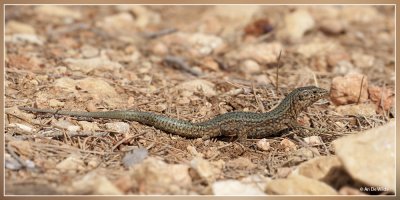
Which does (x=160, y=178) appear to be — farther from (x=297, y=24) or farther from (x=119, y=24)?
(x=297, y=24)

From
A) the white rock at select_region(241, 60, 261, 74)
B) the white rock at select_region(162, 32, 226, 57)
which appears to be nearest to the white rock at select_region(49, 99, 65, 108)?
the white rock at select_region(241, 60, 261, 74)

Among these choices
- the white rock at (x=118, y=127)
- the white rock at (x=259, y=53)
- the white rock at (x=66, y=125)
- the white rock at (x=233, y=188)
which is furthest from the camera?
the white rock at (x=259, y=53)

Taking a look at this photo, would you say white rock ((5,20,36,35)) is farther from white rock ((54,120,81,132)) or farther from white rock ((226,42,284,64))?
white rock ((54,120,81,132))

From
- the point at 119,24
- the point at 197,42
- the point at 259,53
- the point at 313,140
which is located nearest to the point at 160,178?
the point at 313,140

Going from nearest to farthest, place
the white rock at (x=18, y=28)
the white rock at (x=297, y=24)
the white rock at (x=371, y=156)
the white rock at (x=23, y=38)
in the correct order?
1. the white rock at (x=371, y=156)
2. the white rock at (x=23, y=38)
3. the white rock at (x=18, y=28)
4. the white rock at (x=297, y=24)

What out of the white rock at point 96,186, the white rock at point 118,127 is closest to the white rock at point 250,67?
the white rock at point 118,127

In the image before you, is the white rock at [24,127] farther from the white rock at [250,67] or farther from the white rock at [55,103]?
the white rock at [250,67]
